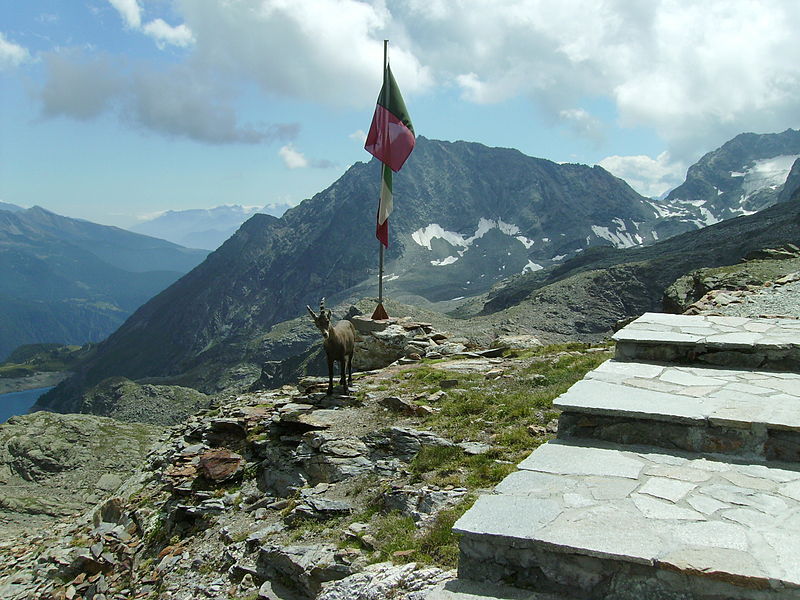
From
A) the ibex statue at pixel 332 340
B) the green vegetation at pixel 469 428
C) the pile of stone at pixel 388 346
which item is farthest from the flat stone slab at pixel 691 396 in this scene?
the pile of stone at pixel 388 346

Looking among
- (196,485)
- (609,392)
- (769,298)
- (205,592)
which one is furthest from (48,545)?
(769,298)

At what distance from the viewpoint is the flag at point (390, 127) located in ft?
78.8

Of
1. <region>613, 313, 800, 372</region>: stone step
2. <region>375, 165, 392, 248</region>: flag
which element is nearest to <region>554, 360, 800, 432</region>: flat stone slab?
<region>613, 313, 800, 372</region>: stone step

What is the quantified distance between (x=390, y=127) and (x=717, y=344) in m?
17.2

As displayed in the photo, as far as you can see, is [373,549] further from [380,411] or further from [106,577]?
[106,577]

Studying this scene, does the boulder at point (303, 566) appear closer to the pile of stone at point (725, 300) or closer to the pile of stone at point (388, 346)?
the pile of stone at point (725, 300)

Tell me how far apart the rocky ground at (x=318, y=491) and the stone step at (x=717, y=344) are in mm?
2309

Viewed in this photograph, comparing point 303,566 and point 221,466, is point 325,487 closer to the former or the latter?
point 303,566

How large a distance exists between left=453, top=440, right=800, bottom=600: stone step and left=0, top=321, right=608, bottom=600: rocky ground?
1.09 meters

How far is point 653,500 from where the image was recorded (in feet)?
19.2

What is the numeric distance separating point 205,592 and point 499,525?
6.86 metres

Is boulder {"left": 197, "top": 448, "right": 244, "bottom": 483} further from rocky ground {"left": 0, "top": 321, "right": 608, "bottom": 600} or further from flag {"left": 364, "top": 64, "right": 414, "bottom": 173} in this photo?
flag {"left": 364, "top": 64, "right": 414, "bottom": 173}

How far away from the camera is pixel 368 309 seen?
377ft

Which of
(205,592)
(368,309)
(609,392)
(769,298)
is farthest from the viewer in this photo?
(368,309)
